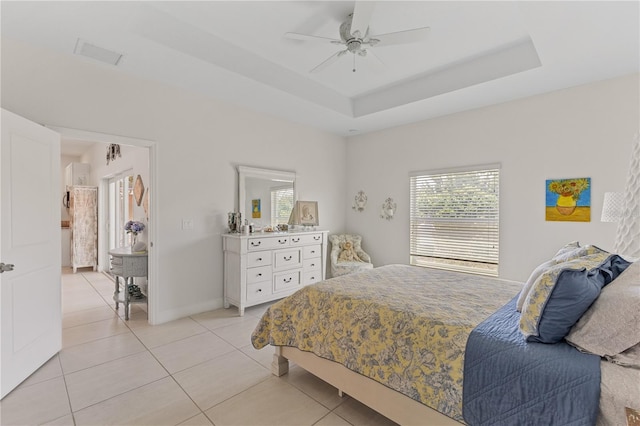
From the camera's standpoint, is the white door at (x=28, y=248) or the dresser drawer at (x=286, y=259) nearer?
the white door at (x=28, y=248)

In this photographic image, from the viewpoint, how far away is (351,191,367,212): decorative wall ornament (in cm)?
538

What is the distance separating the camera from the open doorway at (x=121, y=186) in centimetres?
340

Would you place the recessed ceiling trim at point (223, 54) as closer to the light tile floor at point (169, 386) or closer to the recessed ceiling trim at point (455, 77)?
the recessed ceiling trim at point (455, 77)

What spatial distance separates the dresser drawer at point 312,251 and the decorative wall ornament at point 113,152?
143 inches

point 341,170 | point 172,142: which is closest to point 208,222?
point 172,142

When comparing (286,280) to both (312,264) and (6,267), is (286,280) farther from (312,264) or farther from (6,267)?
(6,267)

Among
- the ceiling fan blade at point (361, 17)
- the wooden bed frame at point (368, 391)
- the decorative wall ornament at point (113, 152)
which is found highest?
the ceiling fan blade at point (361, 17)

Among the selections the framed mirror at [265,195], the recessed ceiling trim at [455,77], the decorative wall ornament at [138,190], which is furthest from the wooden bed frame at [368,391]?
the decorative wall ornament at [138,190]

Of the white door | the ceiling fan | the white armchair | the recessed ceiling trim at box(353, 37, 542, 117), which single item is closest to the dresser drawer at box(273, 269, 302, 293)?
the white armchair

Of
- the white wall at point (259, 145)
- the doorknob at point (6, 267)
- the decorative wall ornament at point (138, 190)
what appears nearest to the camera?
the doorknob at point (6, 267)

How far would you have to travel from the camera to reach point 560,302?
4.26ft

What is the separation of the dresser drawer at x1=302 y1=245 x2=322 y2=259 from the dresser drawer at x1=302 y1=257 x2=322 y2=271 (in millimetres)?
60

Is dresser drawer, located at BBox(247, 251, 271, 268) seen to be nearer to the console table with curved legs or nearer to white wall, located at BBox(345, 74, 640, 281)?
the console table with curved legs

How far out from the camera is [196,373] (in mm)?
2422
